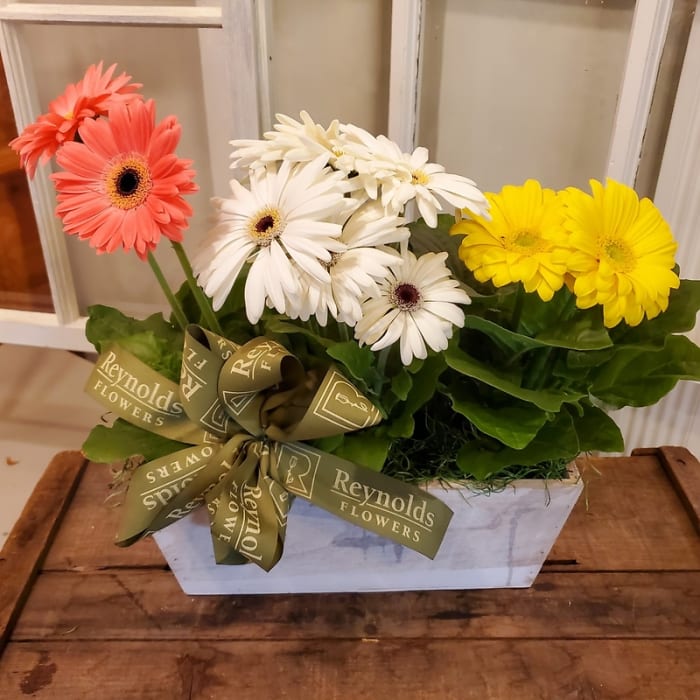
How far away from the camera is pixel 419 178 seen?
47 cm

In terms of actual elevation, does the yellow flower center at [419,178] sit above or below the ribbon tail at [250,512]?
above

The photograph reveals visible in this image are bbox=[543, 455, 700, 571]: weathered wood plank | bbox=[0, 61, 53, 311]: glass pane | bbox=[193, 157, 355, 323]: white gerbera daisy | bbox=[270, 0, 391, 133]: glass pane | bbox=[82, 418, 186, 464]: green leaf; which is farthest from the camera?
bbox=[0, 61, 53, 311]: glass pane

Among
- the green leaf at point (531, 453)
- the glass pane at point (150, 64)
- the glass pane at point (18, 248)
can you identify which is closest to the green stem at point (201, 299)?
the green leaf at point (531, 453)

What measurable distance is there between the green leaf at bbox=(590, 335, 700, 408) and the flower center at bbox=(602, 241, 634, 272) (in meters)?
0.09

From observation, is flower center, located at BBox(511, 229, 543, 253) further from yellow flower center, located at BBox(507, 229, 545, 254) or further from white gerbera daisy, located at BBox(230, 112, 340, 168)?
white gerbera daisy, located at BBox(230, 112, 340, 168)

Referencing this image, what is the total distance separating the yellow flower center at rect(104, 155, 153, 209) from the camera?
0.42 m

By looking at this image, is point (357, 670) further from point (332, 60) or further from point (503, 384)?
point (332, 60)

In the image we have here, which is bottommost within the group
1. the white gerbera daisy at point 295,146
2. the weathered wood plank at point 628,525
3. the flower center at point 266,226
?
the weathered wood plank at point 628,525

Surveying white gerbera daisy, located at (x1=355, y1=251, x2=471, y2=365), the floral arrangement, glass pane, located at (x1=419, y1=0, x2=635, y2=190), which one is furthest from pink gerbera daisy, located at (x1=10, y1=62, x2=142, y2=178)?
glass pane, located at (x1=419, y1=0, x2=635, y2=190)

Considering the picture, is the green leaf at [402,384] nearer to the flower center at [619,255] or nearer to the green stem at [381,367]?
the green stem at [381,367]

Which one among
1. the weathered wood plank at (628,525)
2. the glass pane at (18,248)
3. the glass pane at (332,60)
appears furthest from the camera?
the glass pane at (18,248)

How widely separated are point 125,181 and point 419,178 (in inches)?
7.5

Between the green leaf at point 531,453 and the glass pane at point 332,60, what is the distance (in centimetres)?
45

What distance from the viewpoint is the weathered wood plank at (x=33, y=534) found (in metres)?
0.60
